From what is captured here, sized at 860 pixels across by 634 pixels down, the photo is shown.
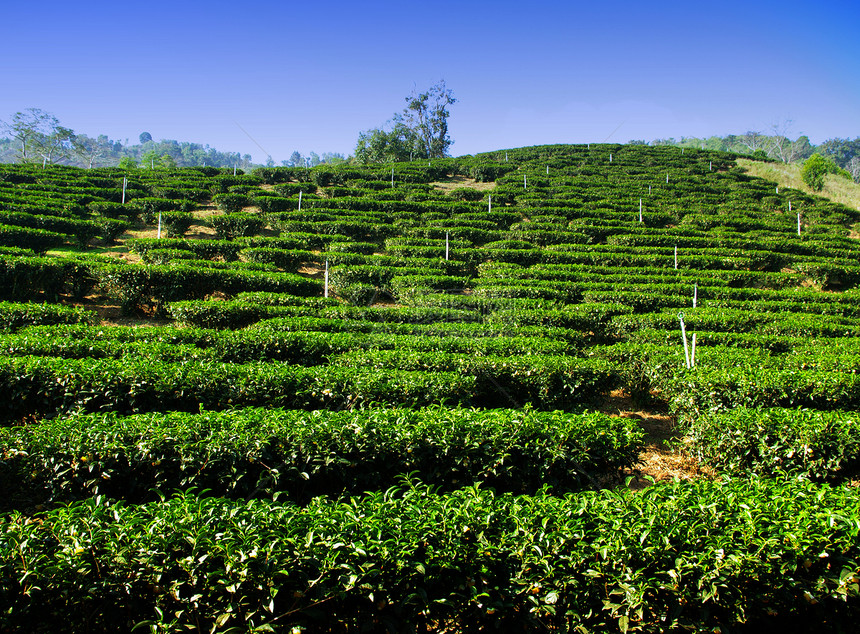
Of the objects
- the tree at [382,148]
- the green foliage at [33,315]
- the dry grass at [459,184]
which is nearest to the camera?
the green foliage at [33,315]

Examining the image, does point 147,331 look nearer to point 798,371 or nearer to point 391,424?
point 391,424

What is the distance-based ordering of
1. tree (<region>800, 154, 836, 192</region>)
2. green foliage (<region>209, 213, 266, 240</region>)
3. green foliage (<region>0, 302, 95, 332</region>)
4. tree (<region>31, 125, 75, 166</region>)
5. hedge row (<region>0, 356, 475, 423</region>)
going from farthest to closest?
tree (<region>31, 125, 75, 166</region>), tree (<region>800, 154, 836, 192</region>), green foliage (<region>209, 213, 266, 240</region>), green foliage (<region>0, 302, 95, 332</region>), hedge row (<region>0, 356, 475, 423</region>)

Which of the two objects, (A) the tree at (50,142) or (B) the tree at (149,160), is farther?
(A) the tree at (50,142)

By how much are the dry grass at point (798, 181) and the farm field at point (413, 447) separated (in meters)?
24.7

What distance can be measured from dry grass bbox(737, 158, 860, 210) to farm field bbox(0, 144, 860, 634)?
2469 centimetres

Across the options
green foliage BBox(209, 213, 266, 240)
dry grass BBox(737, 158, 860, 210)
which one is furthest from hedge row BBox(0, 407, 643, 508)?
dry grass BBox(737, 158, 860, 210)

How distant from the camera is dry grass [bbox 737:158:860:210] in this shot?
34.3 meters

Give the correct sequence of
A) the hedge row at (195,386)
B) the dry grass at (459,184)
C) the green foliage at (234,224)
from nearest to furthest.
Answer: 1. the hedge row at (195,386)
2. the green foliage at (234,224)
3. the dry grass at (459,184)

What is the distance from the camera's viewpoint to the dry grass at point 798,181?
3431 cm

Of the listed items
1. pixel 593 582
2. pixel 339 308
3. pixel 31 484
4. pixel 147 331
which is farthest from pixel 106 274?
pixel 593 582

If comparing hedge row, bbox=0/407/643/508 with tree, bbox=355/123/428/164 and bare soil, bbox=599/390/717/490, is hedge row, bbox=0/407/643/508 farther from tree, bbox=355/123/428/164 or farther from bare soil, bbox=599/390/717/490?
tree, bbox=355/123/428/164

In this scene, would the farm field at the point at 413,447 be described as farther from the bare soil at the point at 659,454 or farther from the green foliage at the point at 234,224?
the green foliage at the point at 234,224

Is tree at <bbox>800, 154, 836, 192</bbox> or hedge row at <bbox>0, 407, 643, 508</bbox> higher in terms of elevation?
tree at <bbox>800, 154, 836, 192</bbox>

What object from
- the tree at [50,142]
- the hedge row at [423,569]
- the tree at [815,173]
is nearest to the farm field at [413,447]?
the hedge row at [423,569]
